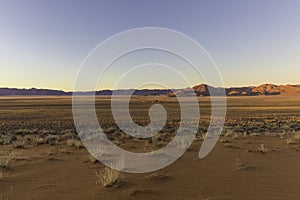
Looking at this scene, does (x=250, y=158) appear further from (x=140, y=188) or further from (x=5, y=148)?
(x=5, y=148)

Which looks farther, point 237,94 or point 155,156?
point 237,94

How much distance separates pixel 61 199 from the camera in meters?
6.46

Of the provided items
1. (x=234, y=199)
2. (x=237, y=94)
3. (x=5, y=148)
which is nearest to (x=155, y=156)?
(x=234, y=199)

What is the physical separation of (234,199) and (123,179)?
3106 mm

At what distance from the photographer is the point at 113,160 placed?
10.5m

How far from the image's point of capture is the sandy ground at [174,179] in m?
6.88

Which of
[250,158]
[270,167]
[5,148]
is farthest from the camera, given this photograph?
[5,148]

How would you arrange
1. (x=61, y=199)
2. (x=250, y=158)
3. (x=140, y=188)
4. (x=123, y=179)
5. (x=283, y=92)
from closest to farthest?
(x=61, y=199), (x=140, y=188), (x=123, y=179), (x=250, y=158), (x=283, y=92)

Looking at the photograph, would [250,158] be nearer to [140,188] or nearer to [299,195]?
[299,195]

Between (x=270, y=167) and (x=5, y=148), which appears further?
(x=5, y=148)

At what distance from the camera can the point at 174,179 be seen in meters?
8.25

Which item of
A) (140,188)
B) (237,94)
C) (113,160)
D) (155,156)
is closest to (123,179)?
(140,188)

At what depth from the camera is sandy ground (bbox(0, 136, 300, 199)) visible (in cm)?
688

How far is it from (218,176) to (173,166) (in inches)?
73.3
